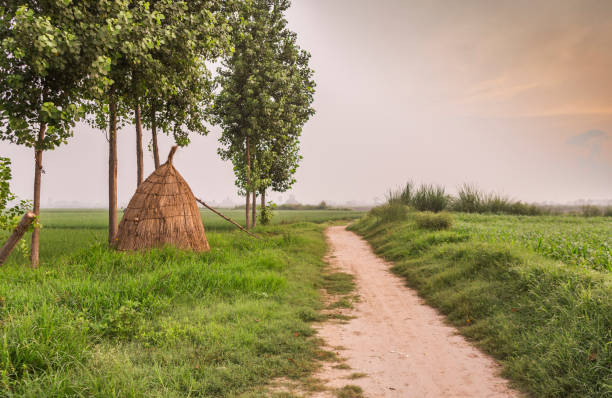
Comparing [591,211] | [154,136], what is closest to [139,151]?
[154,136]

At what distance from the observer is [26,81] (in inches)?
332

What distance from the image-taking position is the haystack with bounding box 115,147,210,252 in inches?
390

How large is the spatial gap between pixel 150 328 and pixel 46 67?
6672 mm

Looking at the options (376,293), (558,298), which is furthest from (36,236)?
(558,298)

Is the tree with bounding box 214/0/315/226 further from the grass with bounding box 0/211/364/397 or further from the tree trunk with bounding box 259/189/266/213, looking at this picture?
the grass with bounding box 0/211/364/397

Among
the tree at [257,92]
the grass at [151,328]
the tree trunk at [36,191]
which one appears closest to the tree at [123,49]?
the tree trunk at [36,191]

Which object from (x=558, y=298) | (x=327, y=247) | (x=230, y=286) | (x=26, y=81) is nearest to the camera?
(x=558, y=298)

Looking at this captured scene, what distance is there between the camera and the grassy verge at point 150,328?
403 centimetres

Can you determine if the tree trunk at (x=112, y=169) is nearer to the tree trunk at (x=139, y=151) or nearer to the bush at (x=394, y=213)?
the tree trunk at (x=139, y=151)

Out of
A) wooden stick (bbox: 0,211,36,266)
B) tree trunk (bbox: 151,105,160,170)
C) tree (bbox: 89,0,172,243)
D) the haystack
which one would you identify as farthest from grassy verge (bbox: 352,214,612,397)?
tree trunk (bbox: 151,105,160,170)

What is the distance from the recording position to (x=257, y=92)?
60.3ft

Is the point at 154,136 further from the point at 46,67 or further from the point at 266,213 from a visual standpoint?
the point at 266,213

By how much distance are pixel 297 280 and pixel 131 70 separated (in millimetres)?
8160

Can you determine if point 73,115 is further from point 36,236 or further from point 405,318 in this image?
point 405,318
